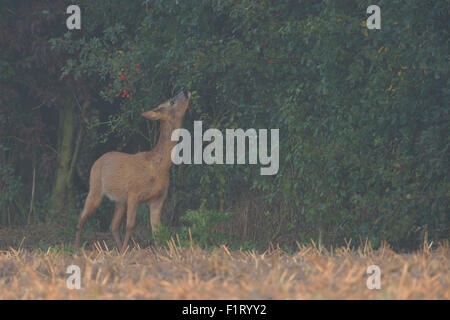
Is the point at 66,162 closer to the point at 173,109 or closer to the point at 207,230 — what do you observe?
the point at 173,109

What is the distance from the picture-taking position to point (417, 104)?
6.27 metres

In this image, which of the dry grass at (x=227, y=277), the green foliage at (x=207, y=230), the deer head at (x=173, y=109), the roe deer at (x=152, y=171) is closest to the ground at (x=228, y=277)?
the dry grass at (x=227, y=277)

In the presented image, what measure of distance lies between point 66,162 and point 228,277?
6899 mm

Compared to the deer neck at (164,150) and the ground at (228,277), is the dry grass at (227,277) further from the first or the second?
the deer neck at (164,150)

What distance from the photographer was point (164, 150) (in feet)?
24.6

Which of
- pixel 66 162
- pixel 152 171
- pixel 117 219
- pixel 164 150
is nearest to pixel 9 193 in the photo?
pixel 66 162

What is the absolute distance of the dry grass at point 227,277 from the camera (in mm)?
2961

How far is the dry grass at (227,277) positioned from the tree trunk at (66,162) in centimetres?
550

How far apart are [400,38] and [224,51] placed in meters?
2.08

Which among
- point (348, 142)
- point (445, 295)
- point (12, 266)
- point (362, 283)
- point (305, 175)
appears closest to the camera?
point (445, 295)

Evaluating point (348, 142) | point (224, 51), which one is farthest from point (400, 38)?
point (224, 51)

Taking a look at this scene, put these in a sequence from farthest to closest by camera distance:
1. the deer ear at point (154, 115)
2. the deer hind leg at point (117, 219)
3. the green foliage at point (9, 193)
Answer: the green foliage at point (9, 193) → the deer hind leg at point (117, 219) → the deer ear at point (154, 115)

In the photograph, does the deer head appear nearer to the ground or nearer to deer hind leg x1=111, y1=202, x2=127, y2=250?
deer hind leg x1=111, y1=202, x2=127, y2=250

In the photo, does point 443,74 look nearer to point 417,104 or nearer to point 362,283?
point 417,104
